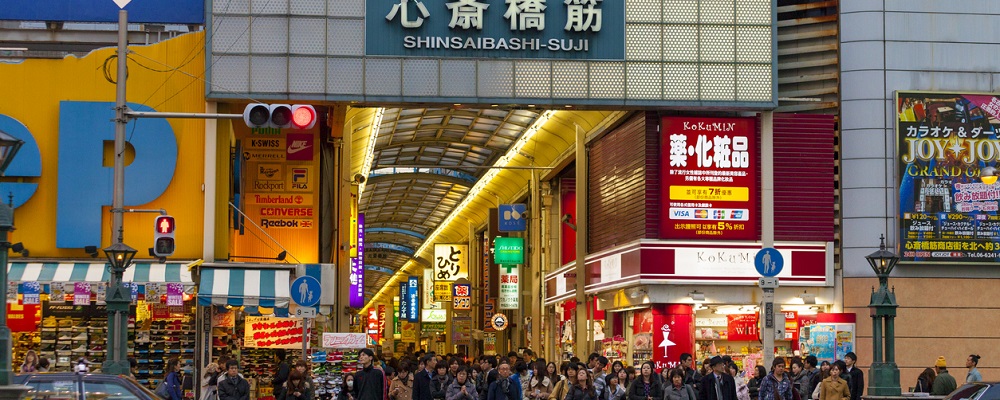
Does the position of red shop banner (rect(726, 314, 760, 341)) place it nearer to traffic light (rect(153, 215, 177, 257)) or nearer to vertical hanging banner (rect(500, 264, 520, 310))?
traffic light (rect(153, 215, 177, 257))

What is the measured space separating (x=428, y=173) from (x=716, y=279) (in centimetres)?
2358

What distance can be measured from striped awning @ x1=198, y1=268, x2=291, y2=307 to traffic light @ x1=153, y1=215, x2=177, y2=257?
4.99 metres

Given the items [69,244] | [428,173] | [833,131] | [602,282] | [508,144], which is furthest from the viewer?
[428,173]

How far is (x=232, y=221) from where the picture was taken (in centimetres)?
3012

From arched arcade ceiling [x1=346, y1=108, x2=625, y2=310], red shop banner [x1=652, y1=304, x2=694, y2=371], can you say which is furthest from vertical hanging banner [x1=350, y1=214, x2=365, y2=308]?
red shop banner [x1=652, y1=304, x2=694, y2=371]

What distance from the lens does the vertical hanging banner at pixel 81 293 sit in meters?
25.4

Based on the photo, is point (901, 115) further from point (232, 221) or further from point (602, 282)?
point (232, 221)

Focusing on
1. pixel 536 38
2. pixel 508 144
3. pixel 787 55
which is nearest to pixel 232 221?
pixel 536 38

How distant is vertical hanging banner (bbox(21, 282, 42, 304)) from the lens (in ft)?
83.0

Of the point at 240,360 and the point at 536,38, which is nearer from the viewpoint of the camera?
the point at 536,38

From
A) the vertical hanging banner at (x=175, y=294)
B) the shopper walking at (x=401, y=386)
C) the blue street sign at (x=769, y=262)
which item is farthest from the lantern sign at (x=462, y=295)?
the blue street sign at (x=769, y=262)

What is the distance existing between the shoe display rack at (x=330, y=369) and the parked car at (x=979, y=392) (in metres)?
10.5

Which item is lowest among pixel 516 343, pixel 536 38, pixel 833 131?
pixel 516 343

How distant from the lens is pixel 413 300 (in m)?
68.5
